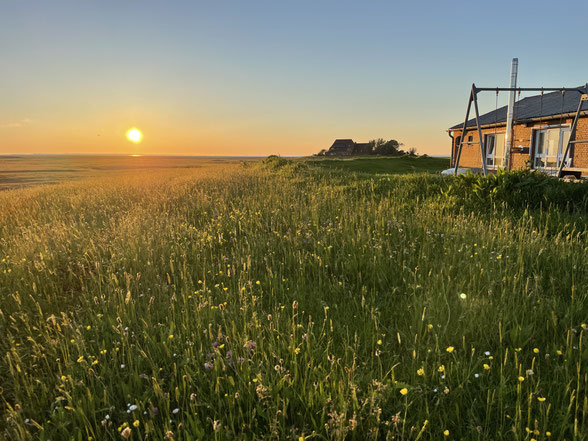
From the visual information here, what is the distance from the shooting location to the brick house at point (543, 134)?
57.4 ft

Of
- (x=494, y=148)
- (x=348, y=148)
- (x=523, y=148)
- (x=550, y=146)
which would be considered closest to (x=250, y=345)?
(x=550, y=146)

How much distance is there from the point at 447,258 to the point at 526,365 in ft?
5.89

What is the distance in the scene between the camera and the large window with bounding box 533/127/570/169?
18.5 m

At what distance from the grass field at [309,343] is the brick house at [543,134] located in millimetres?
15831

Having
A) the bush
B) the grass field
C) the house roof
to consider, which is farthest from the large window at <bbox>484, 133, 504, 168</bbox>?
the grass field

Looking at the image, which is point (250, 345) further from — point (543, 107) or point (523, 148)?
point (543, 107)

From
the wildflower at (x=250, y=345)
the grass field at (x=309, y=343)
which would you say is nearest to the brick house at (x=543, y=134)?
the grass field at (x=309, y=343)

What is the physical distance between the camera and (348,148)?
91.9 meters

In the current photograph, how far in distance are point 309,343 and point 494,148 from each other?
26635 mm

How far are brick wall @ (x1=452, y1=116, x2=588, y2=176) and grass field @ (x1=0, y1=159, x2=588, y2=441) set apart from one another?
1119cm

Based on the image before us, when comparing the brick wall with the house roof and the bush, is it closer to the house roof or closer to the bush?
the house roof

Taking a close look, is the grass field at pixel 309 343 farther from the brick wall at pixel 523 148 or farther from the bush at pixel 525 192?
the brick wall at pixel 523 148

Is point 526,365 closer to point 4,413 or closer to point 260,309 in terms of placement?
point 260,309

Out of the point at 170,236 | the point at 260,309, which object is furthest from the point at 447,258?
the point at 170,236
